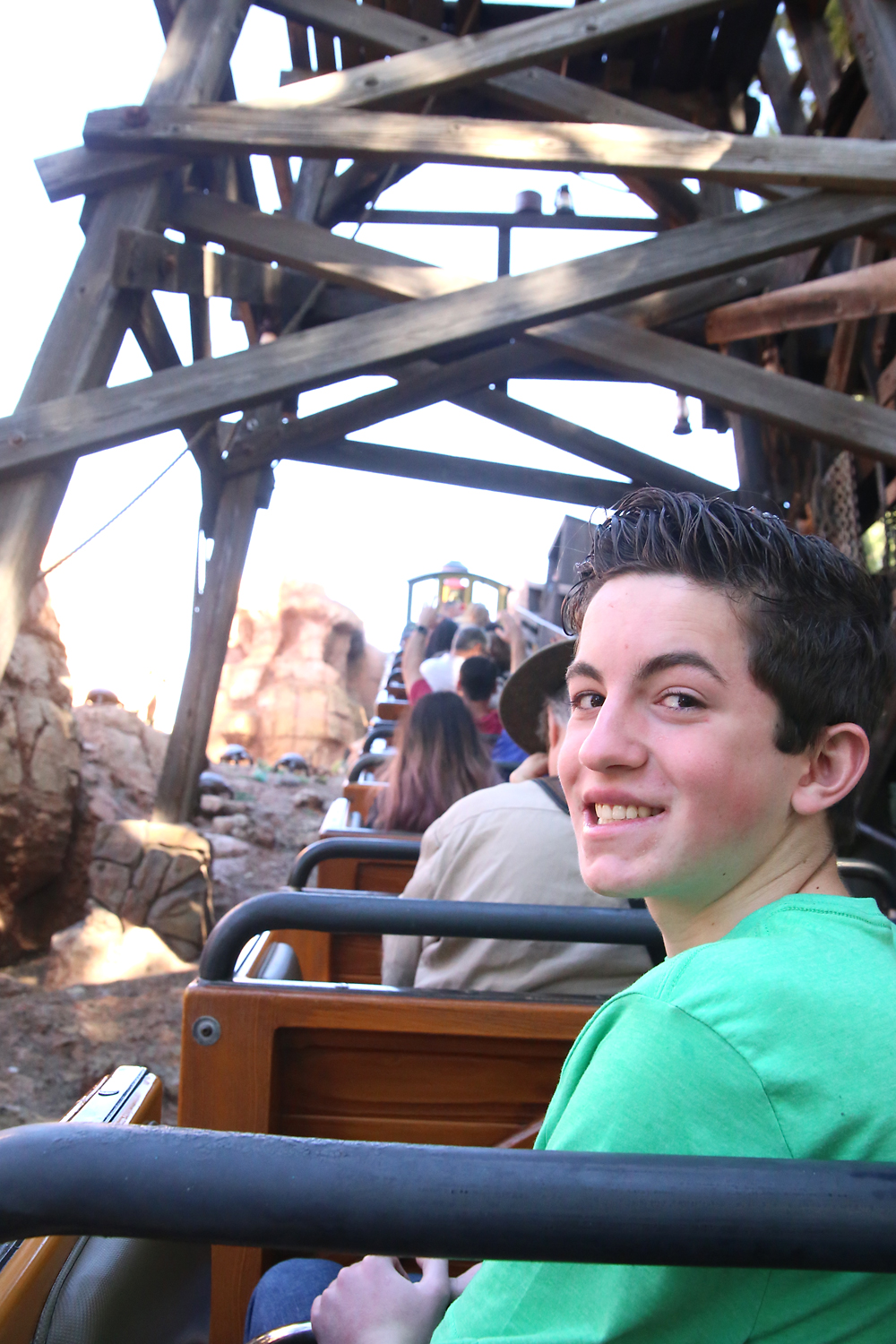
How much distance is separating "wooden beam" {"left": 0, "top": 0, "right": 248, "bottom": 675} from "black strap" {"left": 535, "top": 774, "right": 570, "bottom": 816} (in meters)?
1.96

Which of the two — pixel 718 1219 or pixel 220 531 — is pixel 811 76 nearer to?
pixel 220 531

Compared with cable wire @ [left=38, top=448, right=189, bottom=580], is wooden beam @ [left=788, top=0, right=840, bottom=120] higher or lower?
higher

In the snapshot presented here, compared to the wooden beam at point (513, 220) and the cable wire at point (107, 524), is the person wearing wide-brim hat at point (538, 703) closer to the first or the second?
the cable wire at point (107, 524)

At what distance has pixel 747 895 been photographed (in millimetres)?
838

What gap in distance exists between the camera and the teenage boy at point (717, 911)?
0.61m

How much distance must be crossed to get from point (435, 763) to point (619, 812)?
2083mm

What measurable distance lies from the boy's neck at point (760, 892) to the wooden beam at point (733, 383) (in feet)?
9.90

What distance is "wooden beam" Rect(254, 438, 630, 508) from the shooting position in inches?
242

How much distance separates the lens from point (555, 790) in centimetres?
190

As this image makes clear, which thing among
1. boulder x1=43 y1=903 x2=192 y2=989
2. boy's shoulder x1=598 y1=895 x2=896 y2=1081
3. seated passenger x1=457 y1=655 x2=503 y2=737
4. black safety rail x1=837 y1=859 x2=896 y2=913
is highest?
seated passenger x1=457 y1=655 x2=503 y2=737

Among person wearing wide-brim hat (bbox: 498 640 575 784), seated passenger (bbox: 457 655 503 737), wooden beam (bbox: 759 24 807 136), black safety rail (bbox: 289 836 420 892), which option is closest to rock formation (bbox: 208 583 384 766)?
seated passenger (bbox: 457 655 503 737)

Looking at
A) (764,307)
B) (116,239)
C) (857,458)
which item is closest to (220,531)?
(116,239)

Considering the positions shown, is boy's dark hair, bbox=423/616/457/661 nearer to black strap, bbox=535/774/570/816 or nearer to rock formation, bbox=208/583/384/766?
black strap, bbox=535/774/570/816

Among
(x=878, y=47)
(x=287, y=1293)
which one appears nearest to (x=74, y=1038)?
(x=287, y=1293)
